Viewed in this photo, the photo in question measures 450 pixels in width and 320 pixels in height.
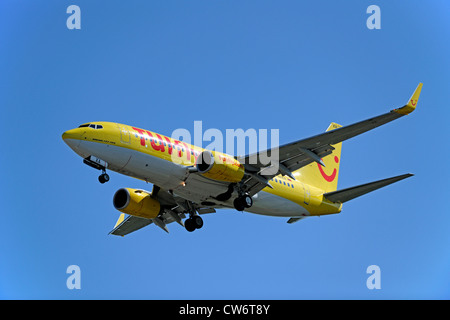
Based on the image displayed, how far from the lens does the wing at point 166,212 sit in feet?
141

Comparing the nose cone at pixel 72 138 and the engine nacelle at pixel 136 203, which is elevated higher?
the nose cone at pixel 72 138

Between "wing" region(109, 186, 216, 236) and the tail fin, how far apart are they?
7094 mm

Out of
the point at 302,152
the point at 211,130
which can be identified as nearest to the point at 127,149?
the point at 211,130

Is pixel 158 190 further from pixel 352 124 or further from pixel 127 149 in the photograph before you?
pixel 352 124

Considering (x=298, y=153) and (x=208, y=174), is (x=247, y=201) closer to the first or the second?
(x=208, y=174)

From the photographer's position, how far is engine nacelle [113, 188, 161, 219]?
41775 millimetres

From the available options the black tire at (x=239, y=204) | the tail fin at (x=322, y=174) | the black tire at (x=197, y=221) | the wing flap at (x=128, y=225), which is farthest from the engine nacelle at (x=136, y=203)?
the tail fin at (x=322, y=174)

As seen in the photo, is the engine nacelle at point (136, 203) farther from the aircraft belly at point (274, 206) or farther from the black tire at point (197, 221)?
the aircraft belly at point (274, 206)

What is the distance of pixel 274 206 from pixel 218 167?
21.2ft

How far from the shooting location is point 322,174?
155 ft

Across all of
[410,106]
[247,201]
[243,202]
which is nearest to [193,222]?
[243,202]
